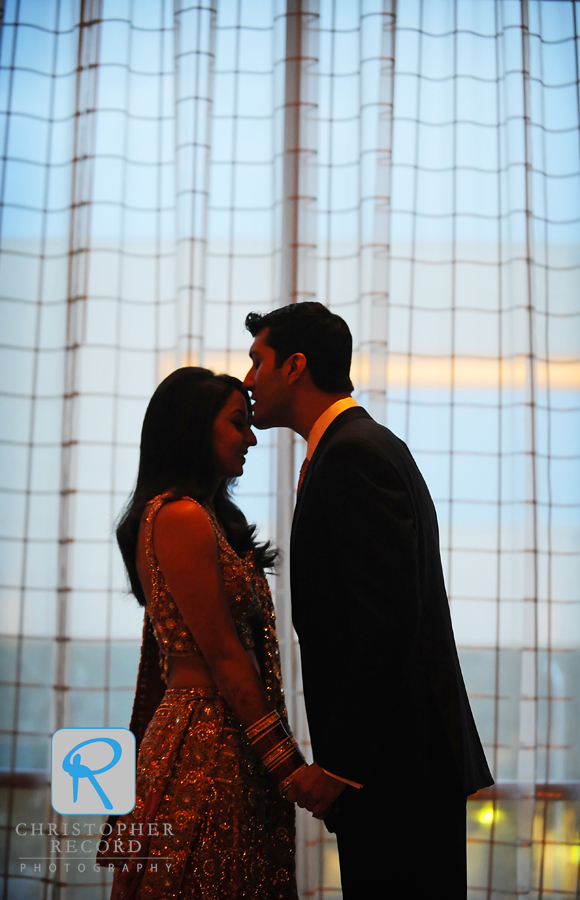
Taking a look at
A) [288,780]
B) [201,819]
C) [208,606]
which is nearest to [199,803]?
[201,819]

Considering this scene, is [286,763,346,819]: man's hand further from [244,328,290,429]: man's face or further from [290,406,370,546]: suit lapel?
[244,328,290,429]: man's face

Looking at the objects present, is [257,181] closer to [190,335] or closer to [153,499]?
[190,335]

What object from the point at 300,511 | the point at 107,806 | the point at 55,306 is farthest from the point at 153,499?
the point at 55,306

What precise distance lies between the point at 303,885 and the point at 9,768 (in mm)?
855

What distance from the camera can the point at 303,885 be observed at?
6.33 ft

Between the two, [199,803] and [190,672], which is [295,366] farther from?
[199,803]

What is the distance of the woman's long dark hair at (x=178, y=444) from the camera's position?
4.56ft

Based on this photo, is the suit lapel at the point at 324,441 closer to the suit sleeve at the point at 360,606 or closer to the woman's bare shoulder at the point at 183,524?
the suit sleeve at the point at 360,606

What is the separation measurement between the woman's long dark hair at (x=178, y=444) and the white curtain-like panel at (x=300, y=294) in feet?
2.16

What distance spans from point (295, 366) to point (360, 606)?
468 millimetres

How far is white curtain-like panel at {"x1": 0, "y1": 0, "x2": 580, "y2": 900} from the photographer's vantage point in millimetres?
2035

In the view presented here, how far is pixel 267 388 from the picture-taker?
139 cm

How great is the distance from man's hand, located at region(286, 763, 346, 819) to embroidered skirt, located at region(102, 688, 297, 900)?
129mm
